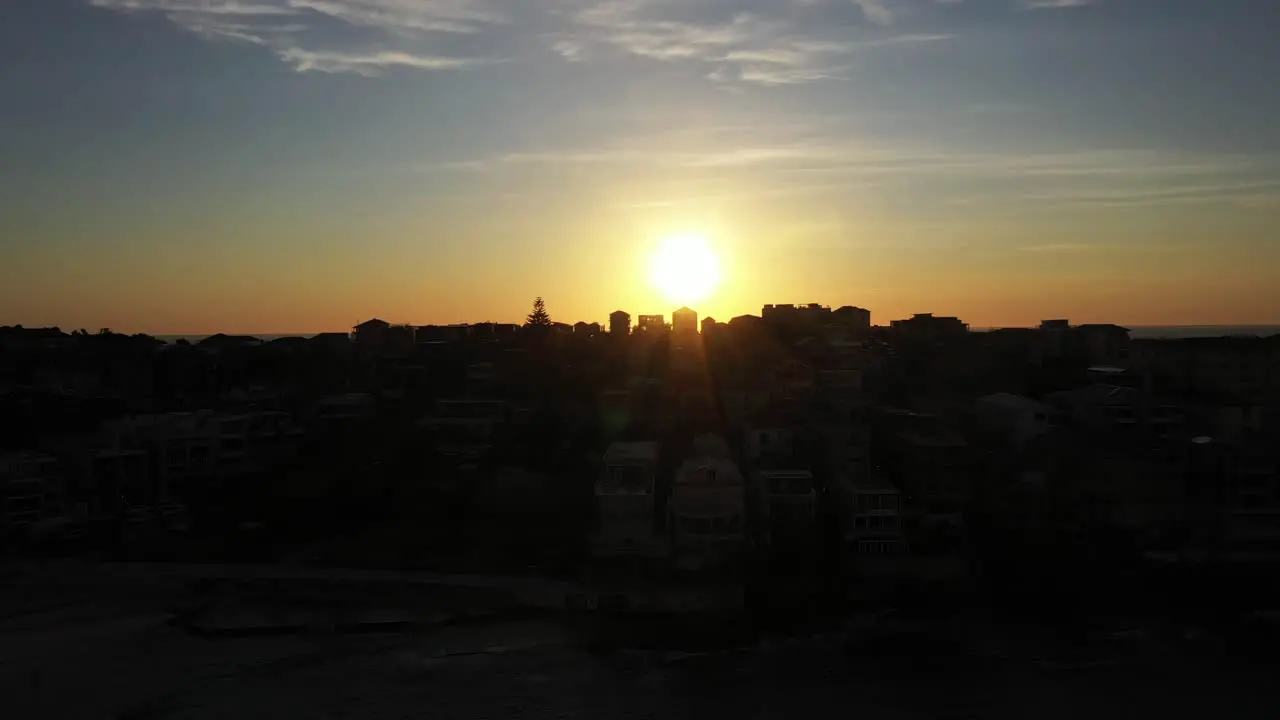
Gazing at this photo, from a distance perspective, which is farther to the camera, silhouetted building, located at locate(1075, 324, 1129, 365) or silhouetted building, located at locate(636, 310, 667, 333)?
silhouetted building, located at locate(636, 310, 667, 333)

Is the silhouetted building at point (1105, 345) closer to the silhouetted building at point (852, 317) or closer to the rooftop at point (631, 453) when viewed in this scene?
the silhouetted building at point (852, 317)

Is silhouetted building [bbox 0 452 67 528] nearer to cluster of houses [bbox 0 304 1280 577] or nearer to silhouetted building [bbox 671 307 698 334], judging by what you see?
cluster of houses [bbox 0 304 1280 577]

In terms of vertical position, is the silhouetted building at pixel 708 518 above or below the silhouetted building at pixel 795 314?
below

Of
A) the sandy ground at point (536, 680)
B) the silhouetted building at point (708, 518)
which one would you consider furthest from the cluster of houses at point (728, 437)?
the sandy ground at point (536, 680)

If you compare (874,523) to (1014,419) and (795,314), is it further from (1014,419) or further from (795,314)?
(795,314)

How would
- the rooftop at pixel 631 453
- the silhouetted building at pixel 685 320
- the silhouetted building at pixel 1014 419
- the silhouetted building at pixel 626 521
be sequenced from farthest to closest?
the silhouetted building at pixel 685 320, the silhouetted building at pixel 1014 419, the rooftop at pixel 631 453, the silhouetted building at pixel 626 521

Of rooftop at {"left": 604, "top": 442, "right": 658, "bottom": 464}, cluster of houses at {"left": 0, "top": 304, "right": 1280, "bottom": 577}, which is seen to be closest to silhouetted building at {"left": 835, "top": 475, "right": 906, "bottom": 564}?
cluster of houses at {"left": 0, "top": 304, "right": 1280, "bottom": 577}

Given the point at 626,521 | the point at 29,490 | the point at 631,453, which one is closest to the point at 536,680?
the point at 626,521

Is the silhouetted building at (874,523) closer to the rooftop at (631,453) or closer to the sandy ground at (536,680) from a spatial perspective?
the sandy ground at (536,680)

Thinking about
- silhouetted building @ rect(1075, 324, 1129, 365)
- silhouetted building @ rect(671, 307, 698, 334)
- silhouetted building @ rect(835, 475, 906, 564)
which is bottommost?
silhouetted building @ rect(835, 475, 906, 564)

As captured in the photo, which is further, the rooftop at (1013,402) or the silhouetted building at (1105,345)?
the silhouetted building at (1105,345)

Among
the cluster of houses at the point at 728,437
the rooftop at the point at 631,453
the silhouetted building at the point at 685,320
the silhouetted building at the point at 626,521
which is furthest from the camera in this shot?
the silhouetted building at the point at 685,320

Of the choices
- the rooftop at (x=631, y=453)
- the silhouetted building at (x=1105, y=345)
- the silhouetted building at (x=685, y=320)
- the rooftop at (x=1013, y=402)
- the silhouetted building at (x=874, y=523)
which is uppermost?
the silhouetted building at (x=685, y=320)
